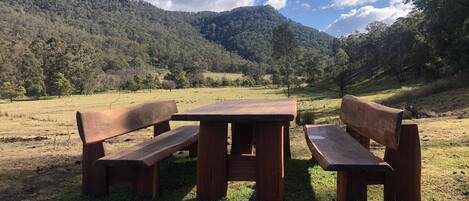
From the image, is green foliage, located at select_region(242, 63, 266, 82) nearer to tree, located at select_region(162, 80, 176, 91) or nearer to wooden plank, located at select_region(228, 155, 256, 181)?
tree, located at select_region(162, 80, 176, 91)

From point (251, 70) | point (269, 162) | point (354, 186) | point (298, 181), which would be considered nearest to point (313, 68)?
point (251, 70)

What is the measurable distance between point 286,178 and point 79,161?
3.21 meters

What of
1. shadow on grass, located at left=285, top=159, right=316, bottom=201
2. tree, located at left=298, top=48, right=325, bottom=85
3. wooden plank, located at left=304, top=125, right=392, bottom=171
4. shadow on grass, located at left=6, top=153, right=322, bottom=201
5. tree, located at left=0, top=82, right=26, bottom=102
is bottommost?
tree, located at left=0, top=82, right=26, bottom=102

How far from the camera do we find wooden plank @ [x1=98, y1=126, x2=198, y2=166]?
4305 millimetres

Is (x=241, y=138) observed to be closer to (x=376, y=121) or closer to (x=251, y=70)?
(x=376, y=121)

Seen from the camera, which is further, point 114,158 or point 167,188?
point 167,188

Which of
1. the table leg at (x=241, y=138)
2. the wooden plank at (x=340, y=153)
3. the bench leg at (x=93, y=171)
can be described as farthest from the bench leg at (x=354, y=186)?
the table leg at (x=241, y=138)

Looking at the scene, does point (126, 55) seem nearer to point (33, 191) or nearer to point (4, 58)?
point (4, 58)

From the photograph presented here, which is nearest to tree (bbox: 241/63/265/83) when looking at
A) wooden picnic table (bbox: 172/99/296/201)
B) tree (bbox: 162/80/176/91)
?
tree (bbox: 162/80/176/91)

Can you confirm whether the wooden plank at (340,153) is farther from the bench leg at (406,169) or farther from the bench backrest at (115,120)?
the bench backrest at (115,120)

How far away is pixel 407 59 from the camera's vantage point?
6881 centimetres

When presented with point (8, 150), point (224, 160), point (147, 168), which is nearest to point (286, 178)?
point (224, 160)

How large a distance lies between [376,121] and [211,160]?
1.67 meters

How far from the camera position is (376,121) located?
4496 millimetres
